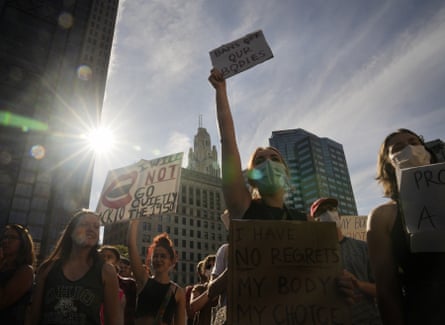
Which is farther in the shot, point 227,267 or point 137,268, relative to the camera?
point 137,268

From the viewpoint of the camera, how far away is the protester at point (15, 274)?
309 cm

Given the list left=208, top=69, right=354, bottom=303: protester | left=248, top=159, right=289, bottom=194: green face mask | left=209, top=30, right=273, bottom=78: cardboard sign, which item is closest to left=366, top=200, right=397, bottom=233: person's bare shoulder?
left=208, top=69, right=354, bottom=303: protester

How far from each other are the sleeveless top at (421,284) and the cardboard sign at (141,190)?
4573 millimetres

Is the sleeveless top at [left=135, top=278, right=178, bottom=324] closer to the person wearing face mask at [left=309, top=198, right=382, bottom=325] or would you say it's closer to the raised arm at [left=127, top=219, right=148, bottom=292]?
the raised arm at [left=127, top=219, right=148, bottom=292]

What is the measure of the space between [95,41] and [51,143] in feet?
56.5

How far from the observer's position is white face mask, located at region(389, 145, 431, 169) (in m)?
1.92

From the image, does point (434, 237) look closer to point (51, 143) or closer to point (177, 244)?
point (51, 143)

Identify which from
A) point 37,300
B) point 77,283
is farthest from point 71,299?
point 37,300

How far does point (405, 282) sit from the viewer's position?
1663 mm

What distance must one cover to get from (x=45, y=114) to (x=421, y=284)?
2620 cm

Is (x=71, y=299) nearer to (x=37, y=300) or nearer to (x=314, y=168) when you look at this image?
(x=37, y=300)

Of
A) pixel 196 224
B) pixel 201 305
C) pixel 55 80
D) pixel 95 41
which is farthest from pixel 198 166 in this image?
pixel 201 305

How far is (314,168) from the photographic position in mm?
119750

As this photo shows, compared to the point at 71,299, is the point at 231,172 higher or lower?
higher
